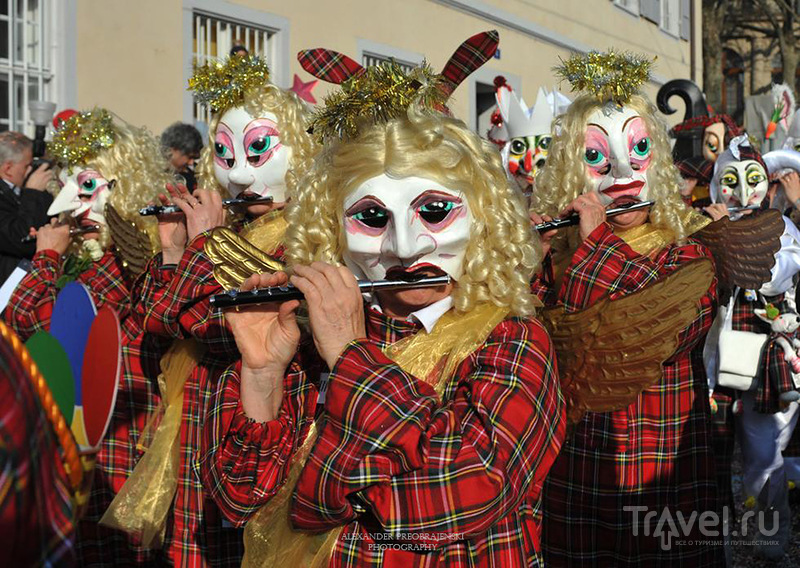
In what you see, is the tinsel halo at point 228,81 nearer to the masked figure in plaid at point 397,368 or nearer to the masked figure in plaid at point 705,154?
the masked figure in plaid at point 397,368

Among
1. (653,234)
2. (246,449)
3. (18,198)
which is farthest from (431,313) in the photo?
(18,198)

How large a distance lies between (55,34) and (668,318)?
20.3 feet

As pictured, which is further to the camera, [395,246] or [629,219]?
[629,219]

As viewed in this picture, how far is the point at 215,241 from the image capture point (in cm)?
238

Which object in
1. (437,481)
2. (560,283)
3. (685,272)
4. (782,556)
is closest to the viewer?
(437,481)

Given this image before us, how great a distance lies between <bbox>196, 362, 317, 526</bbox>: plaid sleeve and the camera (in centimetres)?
191

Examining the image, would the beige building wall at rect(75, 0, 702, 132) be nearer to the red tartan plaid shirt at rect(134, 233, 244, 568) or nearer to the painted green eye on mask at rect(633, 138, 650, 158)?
the painted green eye on mask at rect(633, 138, 650, 158)

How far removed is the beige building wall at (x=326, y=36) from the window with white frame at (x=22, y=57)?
0.26 meters

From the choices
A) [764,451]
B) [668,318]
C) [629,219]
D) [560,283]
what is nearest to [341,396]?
[668,318]

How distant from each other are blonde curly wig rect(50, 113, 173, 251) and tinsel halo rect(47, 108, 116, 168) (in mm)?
23

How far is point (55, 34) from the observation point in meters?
7.14

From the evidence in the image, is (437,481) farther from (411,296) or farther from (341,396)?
(411,296)

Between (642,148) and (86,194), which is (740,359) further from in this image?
(86,194)

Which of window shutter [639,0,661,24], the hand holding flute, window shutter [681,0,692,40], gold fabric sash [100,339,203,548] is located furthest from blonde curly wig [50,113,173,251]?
window shutter [681,0,692,40]
